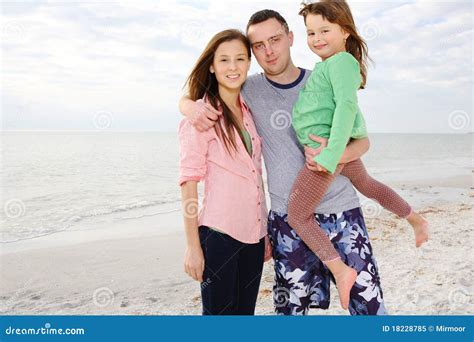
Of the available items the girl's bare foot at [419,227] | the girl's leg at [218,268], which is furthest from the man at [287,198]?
the girl's bare foot at [419,227]

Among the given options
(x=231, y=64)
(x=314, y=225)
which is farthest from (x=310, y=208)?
(x=231, y=64)

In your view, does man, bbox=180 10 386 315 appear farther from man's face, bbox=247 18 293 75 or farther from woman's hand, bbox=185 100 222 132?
woman's hand, bbox=185 100 222 132

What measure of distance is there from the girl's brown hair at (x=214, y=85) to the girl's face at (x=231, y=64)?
3cm

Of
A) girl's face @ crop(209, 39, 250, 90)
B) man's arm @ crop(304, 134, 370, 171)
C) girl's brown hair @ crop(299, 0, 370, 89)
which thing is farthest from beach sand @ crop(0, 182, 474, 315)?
girl's face @ crop(209, 39, 250, 90)

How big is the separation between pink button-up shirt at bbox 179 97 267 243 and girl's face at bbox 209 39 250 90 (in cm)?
27

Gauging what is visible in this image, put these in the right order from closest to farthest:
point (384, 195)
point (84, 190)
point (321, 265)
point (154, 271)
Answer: point (321, 265) < point (384, 195) < point (154, 271) < point (84, 190)

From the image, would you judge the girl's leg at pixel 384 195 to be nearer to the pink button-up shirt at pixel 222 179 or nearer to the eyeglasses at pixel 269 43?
the pink button-up shirt at pixel 222 179

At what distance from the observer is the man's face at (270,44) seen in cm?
252

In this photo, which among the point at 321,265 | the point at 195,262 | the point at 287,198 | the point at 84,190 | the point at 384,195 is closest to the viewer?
the point at 195,262

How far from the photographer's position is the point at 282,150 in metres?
2.56

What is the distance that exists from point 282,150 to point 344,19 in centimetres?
74

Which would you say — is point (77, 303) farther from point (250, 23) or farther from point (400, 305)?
point (250, 23)

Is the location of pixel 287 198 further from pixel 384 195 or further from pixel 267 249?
pixel 384 195

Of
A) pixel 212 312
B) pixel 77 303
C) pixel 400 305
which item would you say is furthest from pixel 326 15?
pixel 77 303
